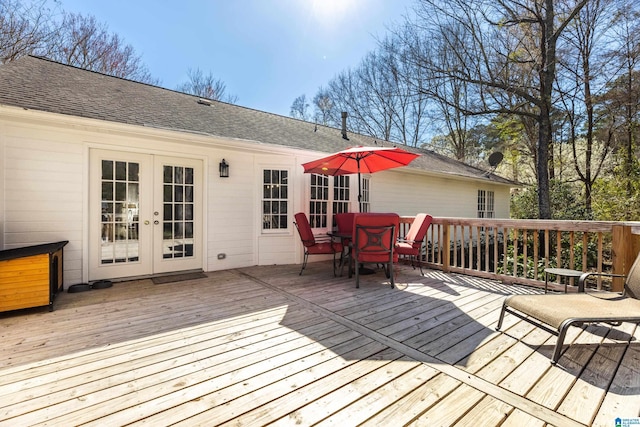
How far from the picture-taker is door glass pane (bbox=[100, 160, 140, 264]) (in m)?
4.46

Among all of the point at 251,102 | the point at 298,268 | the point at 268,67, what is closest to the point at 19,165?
the point at 298,268

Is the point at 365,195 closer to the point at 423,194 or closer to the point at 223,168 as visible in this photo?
the point at 423,194

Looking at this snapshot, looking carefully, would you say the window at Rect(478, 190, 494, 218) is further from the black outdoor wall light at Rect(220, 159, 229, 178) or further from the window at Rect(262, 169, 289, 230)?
the black outdoor wall light at Rect(220, 159, 229, 178)

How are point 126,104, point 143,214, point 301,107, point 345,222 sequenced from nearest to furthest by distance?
point 143,214 < point 126,104 < point 345,222 < point 301,107

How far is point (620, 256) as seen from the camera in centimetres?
335

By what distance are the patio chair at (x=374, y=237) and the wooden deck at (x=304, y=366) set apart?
2.96 feet

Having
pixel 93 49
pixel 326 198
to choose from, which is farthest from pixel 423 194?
pixel 93 49

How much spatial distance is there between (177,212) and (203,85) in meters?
13.0

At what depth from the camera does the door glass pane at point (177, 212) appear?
196 inches

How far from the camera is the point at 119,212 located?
4.57 m

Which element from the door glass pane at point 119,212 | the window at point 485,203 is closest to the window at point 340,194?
the door glass pane at point 119,212

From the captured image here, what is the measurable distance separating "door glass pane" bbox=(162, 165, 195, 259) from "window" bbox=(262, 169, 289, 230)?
4.52ft

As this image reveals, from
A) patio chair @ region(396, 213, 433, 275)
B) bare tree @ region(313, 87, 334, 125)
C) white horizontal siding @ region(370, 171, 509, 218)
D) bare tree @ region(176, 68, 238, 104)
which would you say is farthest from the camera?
bare tree @ region(313, 87, 334, 125)

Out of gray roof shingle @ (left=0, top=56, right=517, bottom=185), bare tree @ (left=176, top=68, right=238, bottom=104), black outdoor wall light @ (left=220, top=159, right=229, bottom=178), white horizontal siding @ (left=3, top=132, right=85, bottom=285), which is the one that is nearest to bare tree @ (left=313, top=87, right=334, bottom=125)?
bare tree @ (left=176, top=68, right=238, bottom=104)
